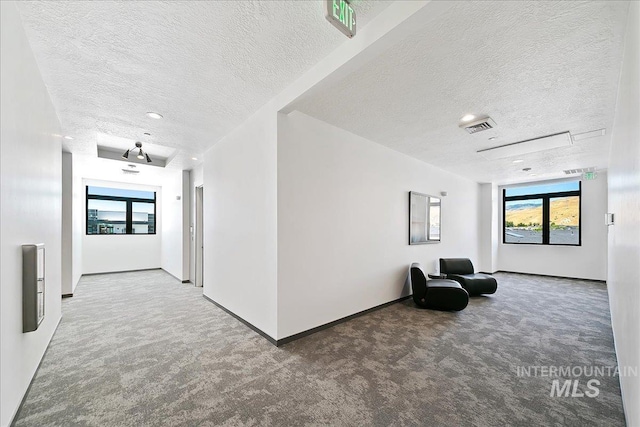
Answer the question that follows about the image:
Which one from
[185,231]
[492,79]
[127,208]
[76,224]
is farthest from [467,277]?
[127,208]

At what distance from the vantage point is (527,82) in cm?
247

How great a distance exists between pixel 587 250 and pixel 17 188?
1027cm

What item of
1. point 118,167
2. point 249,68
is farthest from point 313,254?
point 118,167

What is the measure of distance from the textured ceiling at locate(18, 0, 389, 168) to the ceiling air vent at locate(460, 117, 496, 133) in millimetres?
2308

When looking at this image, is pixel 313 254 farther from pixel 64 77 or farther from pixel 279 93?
pixel 64 77

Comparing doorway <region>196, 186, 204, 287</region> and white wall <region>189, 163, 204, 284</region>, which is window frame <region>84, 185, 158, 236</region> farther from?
doorway <region>196, 186, 204, 287</region>

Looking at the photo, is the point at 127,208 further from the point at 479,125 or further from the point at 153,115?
the point at 479,125

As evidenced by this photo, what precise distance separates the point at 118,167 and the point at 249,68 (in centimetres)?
540

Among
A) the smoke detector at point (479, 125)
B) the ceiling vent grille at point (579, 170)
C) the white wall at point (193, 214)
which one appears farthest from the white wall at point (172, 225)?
the ceiling vent grille at point (579, 170)

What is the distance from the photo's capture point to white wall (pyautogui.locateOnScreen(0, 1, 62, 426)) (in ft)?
5.15

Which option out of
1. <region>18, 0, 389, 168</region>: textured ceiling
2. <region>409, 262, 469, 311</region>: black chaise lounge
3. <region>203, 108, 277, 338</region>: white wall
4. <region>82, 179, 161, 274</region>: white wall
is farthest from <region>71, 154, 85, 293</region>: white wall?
<region>409, 262, 469, 311</region>: black chaise lounge

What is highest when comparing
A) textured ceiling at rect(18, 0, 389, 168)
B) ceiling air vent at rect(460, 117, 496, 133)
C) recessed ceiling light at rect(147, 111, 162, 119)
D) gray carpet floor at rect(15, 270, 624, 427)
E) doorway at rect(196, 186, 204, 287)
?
textured ceiling at rect(18, 0, 389, 168)

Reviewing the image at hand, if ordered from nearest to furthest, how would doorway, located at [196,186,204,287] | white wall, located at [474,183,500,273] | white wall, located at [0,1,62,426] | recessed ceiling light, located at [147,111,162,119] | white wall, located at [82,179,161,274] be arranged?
white wall, located at [0,1,62,426]
recessed ceiling light, located at [147,111,162,119]
doorway, located at [196,186,204,287]
white wall, located at [82,179,161,274]
white wall, located at [474,183,500,273]

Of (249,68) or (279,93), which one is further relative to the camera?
(279,93)
